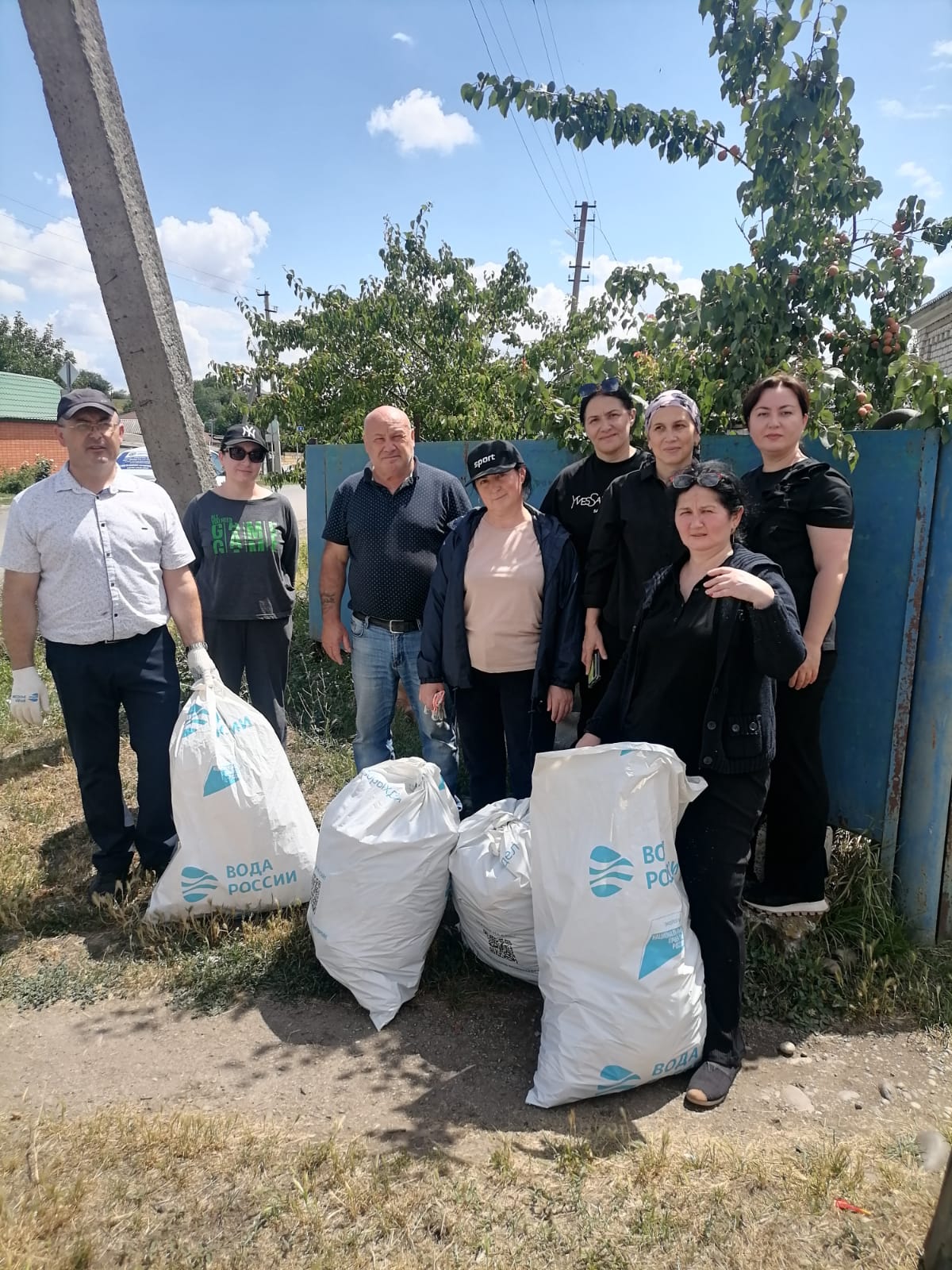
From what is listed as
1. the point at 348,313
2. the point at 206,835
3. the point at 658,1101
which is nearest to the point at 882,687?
the point at 658,1101

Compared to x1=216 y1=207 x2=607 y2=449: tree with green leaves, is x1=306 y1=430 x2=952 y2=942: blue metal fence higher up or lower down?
lower down

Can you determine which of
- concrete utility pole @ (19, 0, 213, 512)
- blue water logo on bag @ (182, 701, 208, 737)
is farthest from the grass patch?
concrete utility pole @ (19, 0, 213, 512)

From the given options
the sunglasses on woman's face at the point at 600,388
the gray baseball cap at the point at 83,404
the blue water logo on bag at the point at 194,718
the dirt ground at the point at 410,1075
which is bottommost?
the dirt ground at the point at 410,1075

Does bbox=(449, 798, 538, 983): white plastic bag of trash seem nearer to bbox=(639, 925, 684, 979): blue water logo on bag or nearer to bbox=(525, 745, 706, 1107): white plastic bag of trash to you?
bbox=(525, 745, 706, 1107): white plastic bag of trash

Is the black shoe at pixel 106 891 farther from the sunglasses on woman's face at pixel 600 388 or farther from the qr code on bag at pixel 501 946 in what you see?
the sunglasses on woman's face at pixel 600 388

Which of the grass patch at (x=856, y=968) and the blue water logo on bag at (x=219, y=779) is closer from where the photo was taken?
the grass patch at (x=856, y=968)

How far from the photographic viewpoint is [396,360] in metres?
6.84

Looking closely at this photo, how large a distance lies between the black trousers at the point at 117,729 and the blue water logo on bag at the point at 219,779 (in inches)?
15.7

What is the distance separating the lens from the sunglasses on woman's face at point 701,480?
85.3 inches

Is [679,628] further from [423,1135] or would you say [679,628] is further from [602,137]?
[602,137]

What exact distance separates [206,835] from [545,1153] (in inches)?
61.6

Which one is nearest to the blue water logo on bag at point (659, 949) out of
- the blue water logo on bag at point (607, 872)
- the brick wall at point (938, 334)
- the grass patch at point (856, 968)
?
the blue water logo on bag at point (607, 872)

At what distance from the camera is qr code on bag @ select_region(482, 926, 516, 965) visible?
8.59ft

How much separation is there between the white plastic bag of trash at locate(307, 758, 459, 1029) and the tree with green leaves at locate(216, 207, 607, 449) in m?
4.30
